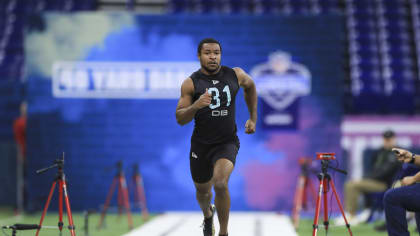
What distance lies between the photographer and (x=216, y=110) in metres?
5.81

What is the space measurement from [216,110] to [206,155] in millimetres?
445

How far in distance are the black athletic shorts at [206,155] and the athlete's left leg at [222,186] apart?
0.15m

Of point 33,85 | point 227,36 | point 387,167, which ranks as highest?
point 227,36

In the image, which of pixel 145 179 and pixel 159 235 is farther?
→ pixel 145 179

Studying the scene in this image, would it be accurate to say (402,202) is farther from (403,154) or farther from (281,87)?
(281,87)

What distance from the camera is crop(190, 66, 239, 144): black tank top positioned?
5789 mm

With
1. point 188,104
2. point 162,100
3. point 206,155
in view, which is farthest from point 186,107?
point 162,100

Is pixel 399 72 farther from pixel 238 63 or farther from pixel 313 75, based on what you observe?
pixel 238 63

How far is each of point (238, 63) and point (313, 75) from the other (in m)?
1.36

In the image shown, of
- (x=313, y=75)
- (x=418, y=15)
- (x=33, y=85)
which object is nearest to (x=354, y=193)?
(x=313, y=75)

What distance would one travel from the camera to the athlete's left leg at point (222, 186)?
17.9ft

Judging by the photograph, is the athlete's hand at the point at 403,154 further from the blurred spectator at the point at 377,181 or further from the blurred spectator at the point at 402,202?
the blurred spectator at the point at 377,181

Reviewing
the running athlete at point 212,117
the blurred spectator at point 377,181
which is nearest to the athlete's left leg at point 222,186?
the running athlete at point 212,117

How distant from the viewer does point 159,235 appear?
26.3ft
